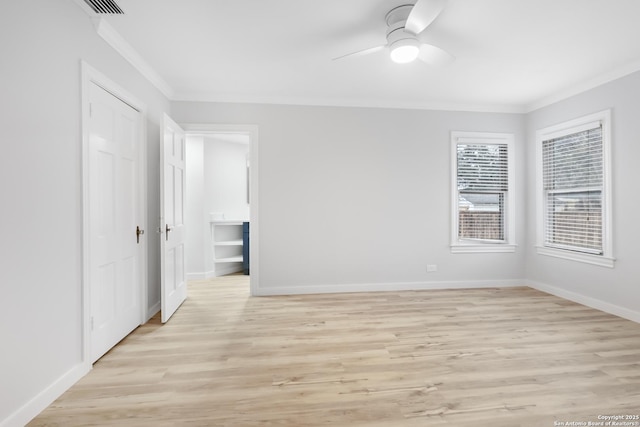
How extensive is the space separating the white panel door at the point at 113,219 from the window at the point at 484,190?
13.2 feet

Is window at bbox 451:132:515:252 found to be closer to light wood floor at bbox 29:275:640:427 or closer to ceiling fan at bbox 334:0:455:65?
light wood floor at bbox 29:275:640:427

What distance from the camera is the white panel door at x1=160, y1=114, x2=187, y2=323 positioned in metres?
3.10

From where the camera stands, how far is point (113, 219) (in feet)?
8.57

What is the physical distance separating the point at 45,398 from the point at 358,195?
3.51 m

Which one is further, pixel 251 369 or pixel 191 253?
pixel 191 253

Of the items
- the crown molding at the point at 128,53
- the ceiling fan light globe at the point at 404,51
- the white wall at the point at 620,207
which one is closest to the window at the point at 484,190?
the white wall at the point at 620,207

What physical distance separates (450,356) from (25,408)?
Answer: 274 centimetres

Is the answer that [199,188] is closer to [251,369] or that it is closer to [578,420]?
[251,369]

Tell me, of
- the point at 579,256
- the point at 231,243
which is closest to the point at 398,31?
the point at 579,256

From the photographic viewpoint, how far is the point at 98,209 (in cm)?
240

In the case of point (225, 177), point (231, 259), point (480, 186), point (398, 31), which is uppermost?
point (398, 31)

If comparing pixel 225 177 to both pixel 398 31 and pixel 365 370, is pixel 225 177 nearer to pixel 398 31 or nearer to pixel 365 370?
pixel 398 31

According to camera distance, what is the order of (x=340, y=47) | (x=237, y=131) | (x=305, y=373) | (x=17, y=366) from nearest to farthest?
(x=17, y=366)
(x=305, y=373)
(x=340, y=47)
(x=237, y=131)

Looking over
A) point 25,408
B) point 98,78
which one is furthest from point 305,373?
point 98,78
